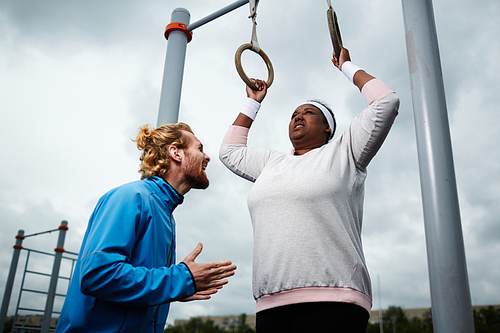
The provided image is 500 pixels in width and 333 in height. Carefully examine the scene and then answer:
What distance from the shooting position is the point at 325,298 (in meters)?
1.36

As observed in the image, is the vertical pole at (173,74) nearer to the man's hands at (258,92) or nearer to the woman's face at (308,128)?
the man's hands at (258,92)

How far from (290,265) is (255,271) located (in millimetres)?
219

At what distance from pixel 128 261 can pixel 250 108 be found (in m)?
1.22

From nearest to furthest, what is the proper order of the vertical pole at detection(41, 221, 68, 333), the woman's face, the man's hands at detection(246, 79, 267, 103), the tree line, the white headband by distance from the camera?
the woman's face < the white headband < the man's hands at detection(246, 79, 267, 103) < the vertical pole at detection(41, 221, 68, 333) < the tree line

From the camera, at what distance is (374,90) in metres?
1.72

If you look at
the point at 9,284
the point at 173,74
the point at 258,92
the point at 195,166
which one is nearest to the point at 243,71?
the point at 258,92

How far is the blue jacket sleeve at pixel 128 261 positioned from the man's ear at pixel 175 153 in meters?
0.37

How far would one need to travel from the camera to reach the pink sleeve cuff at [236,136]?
88.5 inches

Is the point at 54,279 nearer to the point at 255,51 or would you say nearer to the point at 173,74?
the point at 173,74

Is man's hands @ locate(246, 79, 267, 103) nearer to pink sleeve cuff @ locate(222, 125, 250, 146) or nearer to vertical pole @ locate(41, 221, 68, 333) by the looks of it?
pink sleeve cuff @ locate(222, 125, 250, 146)

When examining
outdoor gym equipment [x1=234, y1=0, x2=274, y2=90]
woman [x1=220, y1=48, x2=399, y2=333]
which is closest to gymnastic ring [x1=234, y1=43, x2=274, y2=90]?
outdoor gym equipment [x1=234, y1=0, x2=274, y2=90]

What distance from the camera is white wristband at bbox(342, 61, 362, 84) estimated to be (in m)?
1.94

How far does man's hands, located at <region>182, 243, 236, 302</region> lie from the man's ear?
57 centimetres

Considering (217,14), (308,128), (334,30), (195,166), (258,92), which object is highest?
(217,14)
